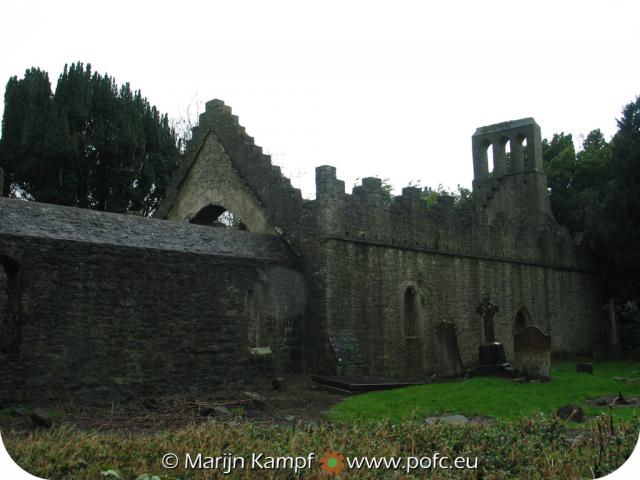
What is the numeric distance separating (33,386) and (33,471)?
20.5 ft

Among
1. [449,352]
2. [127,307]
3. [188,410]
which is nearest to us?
[188,410]

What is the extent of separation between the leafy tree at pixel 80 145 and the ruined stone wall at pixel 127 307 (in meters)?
14.0

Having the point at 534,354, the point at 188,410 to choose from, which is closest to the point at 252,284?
the point at 188,410

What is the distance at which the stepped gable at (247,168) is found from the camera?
737 inches

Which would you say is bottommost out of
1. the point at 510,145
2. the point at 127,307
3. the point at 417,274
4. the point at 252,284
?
the point at 127,307

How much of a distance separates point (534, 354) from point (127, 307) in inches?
354

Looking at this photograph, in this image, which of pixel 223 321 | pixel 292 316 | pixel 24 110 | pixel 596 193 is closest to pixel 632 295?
pixel 596 193

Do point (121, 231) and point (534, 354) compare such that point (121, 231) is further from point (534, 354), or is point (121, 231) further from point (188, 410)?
point (534, 354)

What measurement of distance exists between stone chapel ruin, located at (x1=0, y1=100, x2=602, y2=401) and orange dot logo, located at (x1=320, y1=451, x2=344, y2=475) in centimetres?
721

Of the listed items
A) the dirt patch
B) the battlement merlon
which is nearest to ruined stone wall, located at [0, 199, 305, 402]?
the dirt patch

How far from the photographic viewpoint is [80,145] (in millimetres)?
28844

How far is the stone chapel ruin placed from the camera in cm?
1247

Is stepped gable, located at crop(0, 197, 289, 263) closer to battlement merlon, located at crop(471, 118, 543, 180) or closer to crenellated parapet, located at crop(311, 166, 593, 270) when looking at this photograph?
crenellated parapet, located at crop(311, 166, 593, 270)

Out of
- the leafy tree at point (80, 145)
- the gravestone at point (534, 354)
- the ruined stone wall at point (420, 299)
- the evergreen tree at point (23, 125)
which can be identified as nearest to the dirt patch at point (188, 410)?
the ruined stone wall at point (420, 299)
